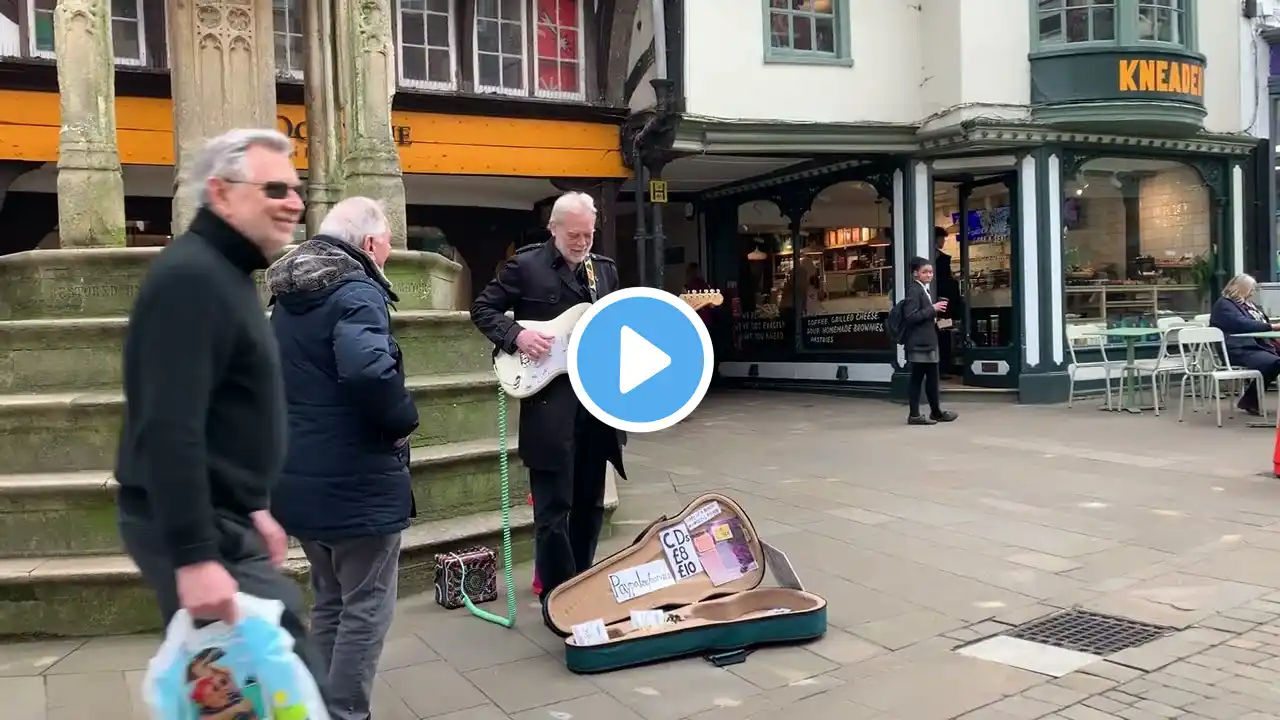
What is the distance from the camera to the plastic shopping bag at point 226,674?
6.54ft

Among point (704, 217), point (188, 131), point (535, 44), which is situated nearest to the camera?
point (188, 131)

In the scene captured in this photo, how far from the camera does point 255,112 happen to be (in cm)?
709

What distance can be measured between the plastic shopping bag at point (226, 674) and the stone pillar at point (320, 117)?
6023 mm

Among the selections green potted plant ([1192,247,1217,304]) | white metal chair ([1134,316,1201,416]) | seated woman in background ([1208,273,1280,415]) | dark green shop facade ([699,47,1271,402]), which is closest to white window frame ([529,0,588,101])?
dark green shop facade ([699,47,1271,402])

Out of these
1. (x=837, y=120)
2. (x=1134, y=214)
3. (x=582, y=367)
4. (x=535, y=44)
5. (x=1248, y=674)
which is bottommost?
(x=1248, y=674)

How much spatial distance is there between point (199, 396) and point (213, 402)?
0.11 metres

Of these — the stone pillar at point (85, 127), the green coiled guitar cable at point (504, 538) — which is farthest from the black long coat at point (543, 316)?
the stone pillar at point (85, 127)

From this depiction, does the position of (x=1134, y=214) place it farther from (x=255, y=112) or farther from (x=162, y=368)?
(x=162, y=368)

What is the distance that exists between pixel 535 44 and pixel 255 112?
579 cm

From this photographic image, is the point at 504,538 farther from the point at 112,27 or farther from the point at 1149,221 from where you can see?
the point at 1149,221

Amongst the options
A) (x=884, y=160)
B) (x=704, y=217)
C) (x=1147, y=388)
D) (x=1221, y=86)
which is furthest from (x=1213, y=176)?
(x=704, y=217)

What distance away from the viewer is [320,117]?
783 cm

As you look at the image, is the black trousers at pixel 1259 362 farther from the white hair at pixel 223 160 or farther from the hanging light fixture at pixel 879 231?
the white hair at pixel 223 160
